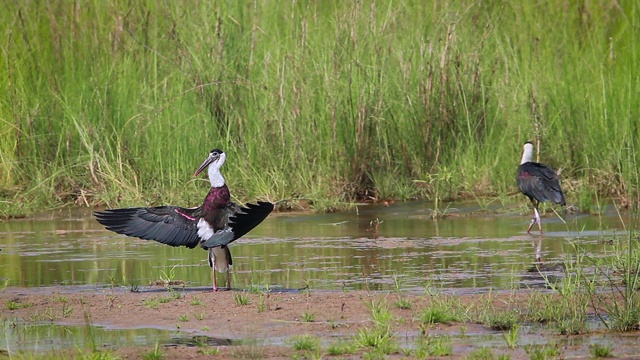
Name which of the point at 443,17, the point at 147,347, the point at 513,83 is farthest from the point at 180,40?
the point at 147,347

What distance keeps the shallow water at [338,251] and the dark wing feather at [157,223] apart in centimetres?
36

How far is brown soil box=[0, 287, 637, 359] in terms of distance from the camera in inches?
243

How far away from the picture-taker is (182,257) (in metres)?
10.2

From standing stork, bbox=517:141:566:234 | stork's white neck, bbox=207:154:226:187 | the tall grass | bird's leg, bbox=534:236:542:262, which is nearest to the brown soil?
stork's white neck, bbox=207:154:226:187

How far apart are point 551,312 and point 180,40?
8.22 meters

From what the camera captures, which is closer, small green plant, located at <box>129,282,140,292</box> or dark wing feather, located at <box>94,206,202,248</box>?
small green plant, located at <box>129,282,140,292</box>

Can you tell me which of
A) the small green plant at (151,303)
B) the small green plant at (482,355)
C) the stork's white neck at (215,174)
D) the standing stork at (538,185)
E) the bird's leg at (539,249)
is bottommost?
the small green plant at (482,355)

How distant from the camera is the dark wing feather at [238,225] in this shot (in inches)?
319

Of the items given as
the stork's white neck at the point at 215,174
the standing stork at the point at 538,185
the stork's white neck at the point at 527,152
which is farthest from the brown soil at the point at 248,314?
the stork's white neck at the point at 527,152

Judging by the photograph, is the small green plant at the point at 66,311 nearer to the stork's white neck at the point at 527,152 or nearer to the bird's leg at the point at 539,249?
the bird's leg at the point at 539,249

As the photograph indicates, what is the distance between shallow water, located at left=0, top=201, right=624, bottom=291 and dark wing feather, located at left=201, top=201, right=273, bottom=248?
0.42m

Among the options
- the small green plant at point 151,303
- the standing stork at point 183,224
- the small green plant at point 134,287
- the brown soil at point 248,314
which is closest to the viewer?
the brown soil at point 248,314

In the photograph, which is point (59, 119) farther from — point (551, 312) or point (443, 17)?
point (551, 312)

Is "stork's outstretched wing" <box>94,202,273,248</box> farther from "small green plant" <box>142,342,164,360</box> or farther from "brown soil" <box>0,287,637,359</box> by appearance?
"small green plant" <box>142,342,164,360</box>
